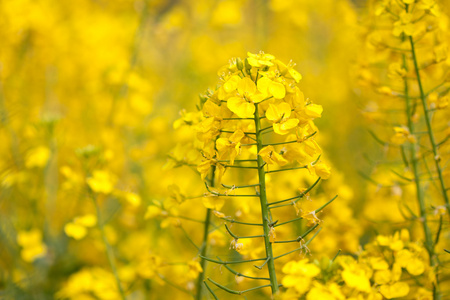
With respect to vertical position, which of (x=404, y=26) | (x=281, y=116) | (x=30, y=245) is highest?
(x=404, y=26)

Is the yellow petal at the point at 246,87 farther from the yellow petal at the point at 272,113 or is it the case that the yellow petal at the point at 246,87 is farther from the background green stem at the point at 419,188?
the background green stem at the point at 419,188

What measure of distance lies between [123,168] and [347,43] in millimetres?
2361

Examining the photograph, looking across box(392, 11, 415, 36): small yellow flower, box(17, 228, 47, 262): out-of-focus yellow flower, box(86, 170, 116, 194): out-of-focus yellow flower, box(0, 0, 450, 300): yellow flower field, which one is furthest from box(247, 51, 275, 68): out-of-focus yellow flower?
box(17, 228, 47, 262): out-of-focus yellow flower

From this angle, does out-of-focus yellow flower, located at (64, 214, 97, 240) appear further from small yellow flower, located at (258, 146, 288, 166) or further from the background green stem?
the background green stem

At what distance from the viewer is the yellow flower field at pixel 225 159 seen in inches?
53.4

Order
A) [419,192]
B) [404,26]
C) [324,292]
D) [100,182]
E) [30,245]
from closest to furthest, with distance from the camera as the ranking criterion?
[324,292] → [404,26] → [419,192] → [100,182] → [30,245]

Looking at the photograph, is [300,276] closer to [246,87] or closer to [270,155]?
[270,155]

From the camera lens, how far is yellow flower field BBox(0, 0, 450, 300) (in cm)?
136

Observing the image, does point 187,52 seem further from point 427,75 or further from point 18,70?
point 427,75

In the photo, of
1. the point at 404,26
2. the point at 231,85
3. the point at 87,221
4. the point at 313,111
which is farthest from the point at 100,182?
the point at 404,26

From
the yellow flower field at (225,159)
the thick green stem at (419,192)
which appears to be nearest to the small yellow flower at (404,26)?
the yellow flower field at (225,159)

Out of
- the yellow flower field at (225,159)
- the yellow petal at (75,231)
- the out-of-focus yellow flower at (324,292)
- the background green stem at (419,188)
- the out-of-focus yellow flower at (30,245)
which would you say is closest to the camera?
the out-of-focus yellow flower at (324,292)

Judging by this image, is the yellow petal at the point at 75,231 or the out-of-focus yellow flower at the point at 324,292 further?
the yellow petal at the point at 75,231

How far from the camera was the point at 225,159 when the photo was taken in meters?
1.36
